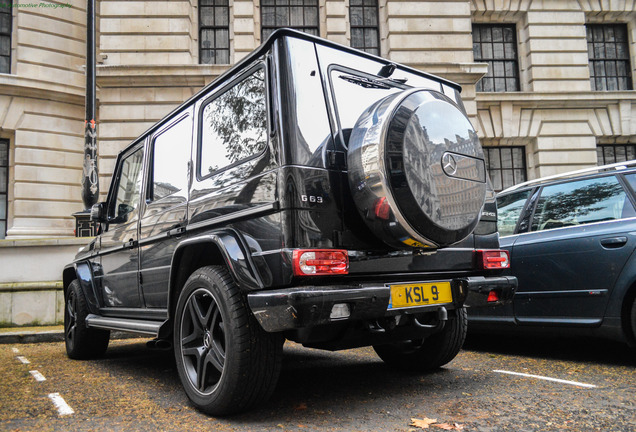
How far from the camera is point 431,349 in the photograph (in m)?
3.86

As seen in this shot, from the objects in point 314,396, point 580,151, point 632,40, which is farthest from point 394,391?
point 632,40

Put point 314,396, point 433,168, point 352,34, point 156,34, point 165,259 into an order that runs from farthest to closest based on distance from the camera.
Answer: point 352,34 < point 156,34 < point 165,259 < point 314,396 < point 433,168

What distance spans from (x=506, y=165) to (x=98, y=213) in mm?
14028

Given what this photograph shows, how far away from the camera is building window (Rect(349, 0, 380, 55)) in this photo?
1584 cm

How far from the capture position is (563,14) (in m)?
16.4

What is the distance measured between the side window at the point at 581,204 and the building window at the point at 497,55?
42.5 ft

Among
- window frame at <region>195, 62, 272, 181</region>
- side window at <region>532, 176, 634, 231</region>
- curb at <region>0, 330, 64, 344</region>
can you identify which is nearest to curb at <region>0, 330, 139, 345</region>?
curb at <region>0, 330, 64, 344</region>

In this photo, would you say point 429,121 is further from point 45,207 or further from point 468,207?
point 45,207

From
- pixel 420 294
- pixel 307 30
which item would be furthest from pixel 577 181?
pixel 307 30

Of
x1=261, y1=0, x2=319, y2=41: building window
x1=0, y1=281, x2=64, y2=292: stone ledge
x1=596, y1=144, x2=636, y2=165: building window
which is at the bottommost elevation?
x1=0, y1=281, x2=64, y2=292: stone ledge

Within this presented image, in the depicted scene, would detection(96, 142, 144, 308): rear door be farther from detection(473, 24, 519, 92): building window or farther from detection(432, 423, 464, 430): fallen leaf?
detection(473, 24, 519, 92): building window

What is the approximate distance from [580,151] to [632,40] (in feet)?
14.1

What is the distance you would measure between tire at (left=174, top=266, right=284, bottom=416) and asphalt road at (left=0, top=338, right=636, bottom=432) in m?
0.15

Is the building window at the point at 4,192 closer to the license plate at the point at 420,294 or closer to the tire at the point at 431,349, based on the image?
the tire at the point at 431,349
